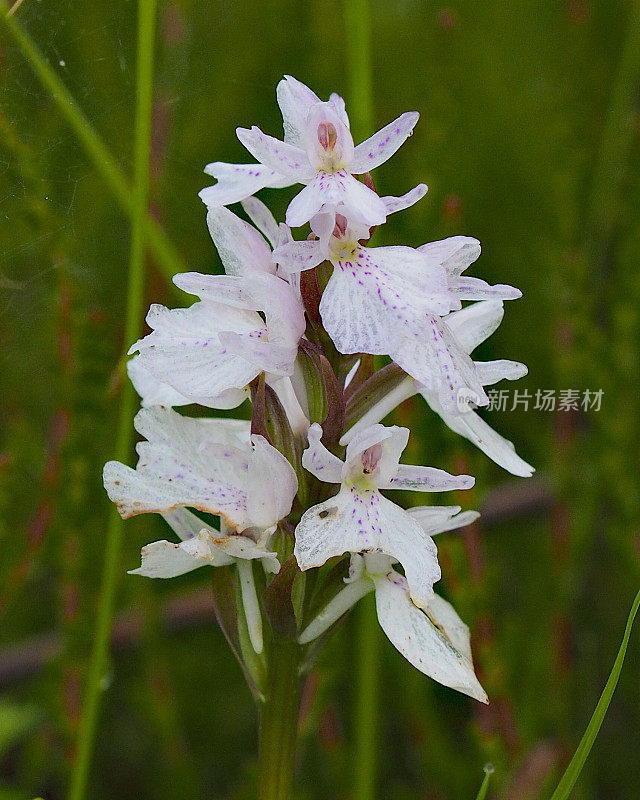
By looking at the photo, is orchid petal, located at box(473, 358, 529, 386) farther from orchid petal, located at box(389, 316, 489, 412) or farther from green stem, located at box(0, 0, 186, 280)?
green stem, located at box(0, 0, 186, 280)

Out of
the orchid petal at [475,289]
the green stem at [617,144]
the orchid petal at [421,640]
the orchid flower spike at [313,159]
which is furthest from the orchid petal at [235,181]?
the green stem at [617,144]

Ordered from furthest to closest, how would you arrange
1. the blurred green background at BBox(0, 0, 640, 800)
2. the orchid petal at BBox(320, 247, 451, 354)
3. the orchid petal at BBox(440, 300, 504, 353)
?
the blurred green background at BBox(0, 0, 640, 800) < the orchid petal at BBox(440, 300, 504, 353) < the orchid petal at BBox(320, 247, 451, 354)

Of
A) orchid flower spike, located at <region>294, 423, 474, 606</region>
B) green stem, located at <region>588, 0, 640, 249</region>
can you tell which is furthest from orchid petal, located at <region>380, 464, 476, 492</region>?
green stem, located at <region>588, 0, 640, 249</region>

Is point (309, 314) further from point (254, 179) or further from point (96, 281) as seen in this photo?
point (96, 281)

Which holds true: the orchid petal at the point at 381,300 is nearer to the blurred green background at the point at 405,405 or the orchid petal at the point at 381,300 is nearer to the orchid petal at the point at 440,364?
the orchid petal at the point at 440,364

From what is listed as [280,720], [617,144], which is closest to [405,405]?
[280,720]

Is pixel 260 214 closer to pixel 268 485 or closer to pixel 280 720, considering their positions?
pixel 268 485
